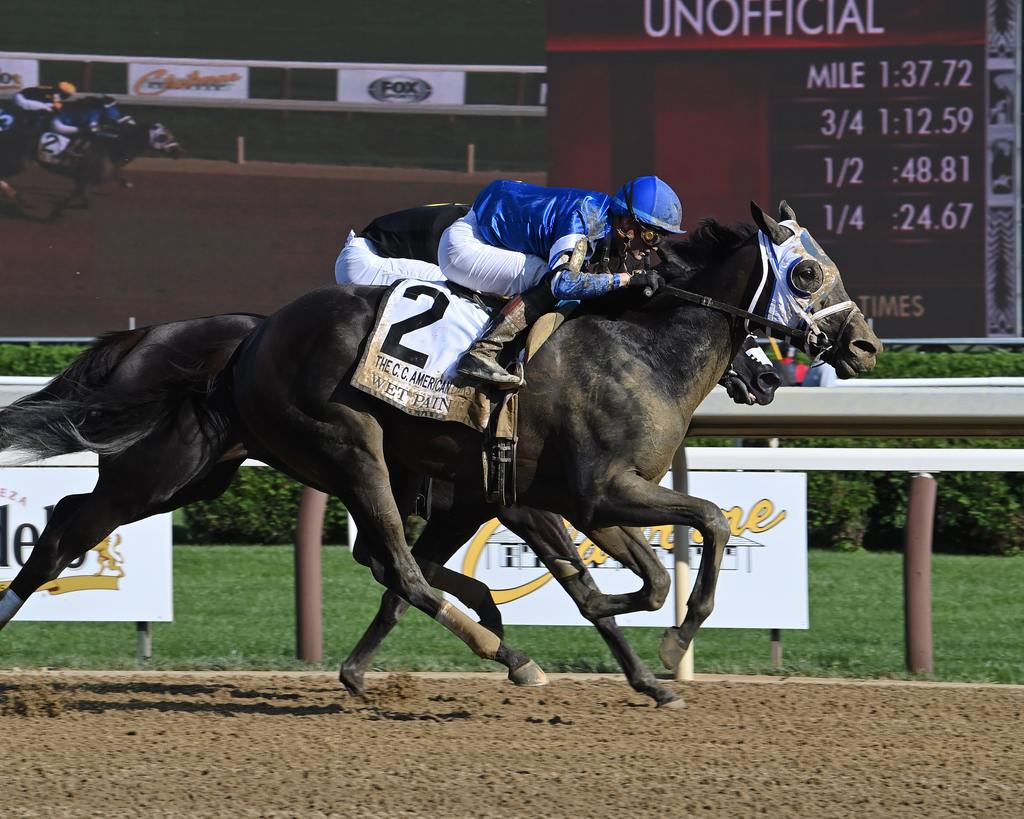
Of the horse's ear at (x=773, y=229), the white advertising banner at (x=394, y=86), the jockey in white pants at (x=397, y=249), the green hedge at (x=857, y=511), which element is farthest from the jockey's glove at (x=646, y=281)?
the white advertising banner at (x=394, y=86)

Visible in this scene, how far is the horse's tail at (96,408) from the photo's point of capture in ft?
17.6

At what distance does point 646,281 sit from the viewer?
16.1 ft

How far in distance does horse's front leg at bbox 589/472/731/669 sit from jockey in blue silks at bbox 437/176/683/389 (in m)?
0.49

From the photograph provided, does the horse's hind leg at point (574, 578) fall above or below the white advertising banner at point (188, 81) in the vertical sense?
below

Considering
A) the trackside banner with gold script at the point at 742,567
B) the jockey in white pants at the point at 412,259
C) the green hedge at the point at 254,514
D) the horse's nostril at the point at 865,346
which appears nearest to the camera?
the horse's nostril at the point at 865,346

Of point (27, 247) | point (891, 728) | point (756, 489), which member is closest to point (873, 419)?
point (756, 489)

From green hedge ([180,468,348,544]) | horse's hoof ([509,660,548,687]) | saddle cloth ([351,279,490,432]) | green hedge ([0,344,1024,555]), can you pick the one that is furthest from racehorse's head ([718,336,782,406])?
green hedge ([180,468,348,544])

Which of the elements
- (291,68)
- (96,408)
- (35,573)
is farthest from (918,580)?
(291,68)

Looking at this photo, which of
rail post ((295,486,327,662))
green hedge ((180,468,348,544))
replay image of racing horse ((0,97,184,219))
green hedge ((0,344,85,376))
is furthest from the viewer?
replay image of racing horse ((0,97,184,219))

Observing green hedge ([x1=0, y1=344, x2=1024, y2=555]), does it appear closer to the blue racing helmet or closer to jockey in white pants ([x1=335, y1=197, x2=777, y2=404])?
jockey in white pants ([x1=335, y1=197, x2=777, y2=404])

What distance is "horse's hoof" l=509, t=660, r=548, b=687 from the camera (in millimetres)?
5199

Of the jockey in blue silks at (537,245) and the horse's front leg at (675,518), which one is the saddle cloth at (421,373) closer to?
the jockey in blue silks at (537,245)

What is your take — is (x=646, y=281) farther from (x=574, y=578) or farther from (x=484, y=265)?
(x=574, y=578)

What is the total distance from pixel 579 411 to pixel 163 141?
962 cm
